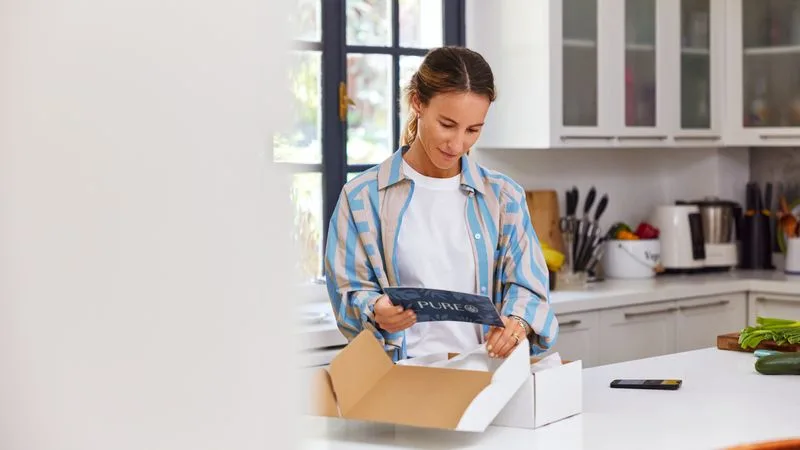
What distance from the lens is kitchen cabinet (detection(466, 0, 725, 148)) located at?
12.9 feet

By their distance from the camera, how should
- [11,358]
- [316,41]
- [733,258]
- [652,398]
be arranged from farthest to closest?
[733,258], [316,41], [652,398], [11,358]

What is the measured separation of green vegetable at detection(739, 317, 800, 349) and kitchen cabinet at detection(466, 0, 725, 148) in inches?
60.2

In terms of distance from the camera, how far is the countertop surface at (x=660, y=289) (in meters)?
3.63

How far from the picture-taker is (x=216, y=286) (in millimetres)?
302

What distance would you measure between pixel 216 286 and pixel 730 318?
4202mm

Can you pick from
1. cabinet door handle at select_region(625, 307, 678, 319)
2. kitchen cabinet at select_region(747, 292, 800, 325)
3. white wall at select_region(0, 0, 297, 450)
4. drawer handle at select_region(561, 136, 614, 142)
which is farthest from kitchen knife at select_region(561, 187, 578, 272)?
white wall at select_region(0, 0, 297, 450)

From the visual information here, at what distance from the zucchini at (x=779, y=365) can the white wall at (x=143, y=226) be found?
2122 millimetres

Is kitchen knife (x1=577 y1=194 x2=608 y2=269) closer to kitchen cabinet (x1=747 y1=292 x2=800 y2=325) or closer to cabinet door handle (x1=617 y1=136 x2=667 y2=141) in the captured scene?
cabinet door handle (x1=617 y1=136 x2=667 y2=141)

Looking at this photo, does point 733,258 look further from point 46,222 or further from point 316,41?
point 46,222

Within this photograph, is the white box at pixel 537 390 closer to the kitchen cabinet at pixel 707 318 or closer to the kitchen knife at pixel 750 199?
the kitchen cabinet at pixel 707 318

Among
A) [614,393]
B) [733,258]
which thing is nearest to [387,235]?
[614,393]

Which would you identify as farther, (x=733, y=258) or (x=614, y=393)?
(x=733, y=258)

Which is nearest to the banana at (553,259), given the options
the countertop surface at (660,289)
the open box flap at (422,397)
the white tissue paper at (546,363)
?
the countertop surface at (660,289)

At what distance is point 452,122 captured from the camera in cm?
210
